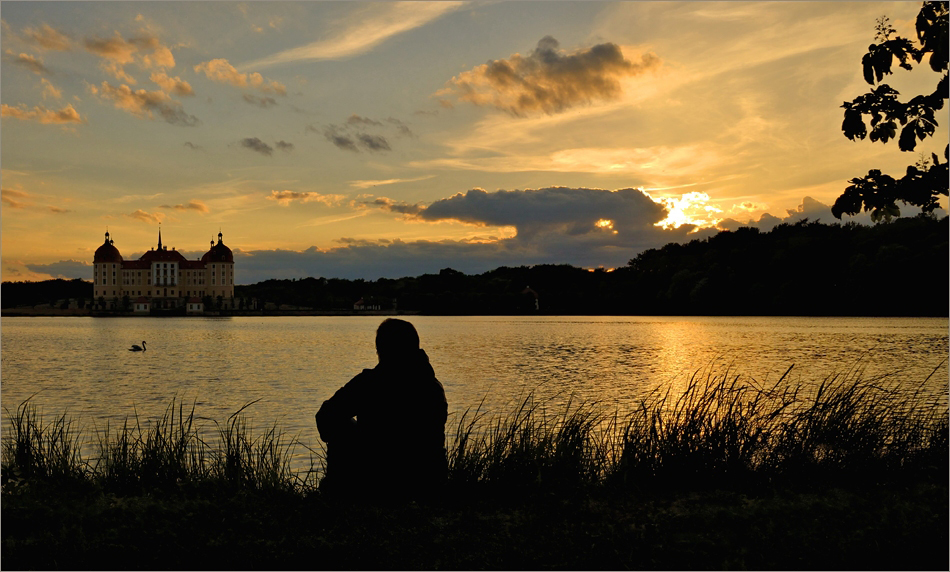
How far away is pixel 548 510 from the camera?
6.00 metres

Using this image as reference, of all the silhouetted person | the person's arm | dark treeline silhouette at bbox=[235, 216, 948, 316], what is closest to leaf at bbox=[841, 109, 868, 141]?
the silhouetted person

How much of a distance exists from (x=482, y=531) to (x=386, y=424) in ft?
3.80

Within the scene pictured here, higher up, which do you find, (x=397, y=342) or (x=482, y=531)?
(x=397, y=342)

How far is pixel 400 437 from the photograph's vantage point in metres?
6.06

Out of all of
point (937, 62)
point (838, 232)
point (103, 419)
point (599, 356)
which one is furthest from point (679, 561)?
point (838, 232)

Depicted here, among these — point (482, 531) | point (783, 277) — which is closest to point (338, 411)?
point (482, 531)

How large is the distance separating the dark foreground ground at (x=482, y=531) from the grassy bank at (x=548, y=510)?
0.02 meters

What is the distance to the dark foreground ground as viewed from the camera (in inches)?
196

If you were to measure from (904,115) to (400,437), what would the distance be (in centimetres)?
534

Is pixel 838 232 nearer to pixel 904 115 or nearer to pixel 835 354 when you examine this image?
pixel 835 354

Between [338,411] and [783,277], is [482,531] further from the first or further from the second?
[783,277]

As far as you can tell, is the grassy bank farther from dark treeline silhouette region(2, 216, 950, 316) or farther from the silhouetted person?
dark treeline silhouette region(2, 216, 950, 316)

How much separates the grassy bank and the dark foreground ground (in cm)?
2

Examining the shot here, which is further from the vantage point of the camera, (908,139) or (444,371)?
(444,371)
